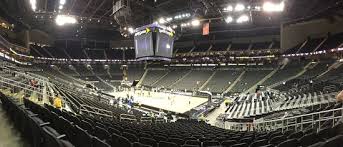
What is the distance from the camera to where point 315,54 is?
31.6 metres

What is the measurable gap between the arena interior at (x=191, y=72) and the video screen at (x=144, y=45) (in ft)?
0.36

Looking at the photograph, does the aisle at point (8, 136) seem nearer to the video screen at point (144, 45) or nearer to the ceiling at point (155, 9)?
the video screen at point (144, 45)

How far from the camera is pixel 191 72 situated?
45.4m

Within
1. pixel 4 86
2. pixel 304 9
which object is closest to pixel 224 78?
pixel 304 9

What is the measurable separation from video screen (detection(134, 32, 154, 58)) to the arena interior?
11 cm

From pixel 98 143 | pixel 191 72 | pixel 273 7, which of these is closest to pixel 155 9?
pixel 273 7

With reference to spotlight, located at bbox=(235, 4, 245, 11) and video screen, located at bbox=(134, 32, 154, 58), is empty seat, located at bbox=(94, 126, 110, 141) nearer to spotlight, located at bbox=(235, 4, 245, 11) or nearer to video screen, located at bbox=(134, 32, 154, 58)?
video screen, located at bbox=(134, 32, 154, 58)

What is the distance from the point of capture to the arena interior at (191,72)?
840cm

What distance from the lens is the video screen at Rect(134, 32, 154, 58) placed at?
22362 millimetres

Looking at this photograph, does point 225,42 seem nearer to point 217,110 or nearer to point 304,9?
point 304,9

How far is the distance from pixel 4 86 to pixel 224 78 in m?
31.8

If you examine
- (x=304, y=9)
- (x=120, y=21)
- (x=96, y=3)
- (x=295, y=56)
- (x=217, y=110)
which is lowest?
(x=217, y=110)

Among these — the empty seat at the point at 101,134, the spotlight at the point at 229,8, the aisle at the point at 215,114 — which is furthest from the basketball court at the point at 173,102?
the empty seat at the point at 101,134

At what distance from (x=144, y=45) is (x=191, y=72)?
76.8 feet
